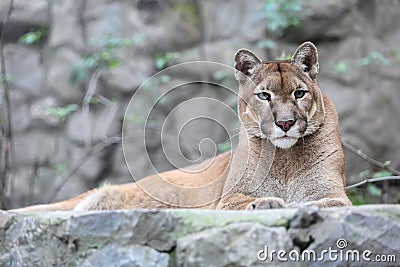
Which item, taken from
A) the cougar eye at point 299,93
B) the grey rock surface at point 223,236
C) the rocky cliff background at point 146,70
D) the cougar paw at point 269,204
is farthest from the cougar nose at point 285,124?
the rocky cliff background at point 146,70

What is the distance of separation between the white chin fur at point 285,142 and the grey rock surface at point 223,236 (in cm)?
97

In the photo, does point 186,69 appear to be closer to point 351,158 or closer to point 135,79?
point 135,79

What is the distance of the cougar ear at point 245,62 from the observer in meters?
4.19

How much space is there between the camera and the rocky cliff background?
711 centimetres

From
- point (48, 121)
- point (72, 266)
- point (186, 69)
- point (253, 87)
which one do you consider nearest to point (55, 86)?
point (48, 121)

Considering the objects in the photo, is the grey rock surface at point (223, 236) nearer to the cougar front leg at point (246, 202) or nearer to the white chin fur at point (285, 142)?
the cougar front leg at point (246, 202)

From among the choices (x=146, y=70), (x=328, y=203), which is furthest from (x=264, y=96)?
(x=146, y=70)

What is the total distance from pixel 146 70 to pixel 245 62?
10.8ft

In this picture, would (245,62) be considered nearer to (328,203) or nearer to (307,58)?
(307,58)

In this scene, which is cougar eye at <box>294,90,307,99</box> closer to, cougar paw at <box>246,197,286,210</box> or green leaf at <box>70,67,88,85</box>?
cougar paw at <box>246,197,286,210</box>

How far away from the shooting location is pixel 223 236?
2.85 meters

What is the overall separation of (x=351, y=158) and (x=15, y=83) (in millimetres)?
3755

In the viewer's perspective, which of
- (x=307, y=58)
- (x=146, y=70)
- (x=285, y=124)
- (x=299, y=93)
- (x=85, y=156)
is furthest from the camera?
(x=146, y=70)

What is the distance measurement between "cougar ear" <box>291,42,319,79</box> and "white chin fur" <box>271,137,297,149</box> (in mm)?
514
